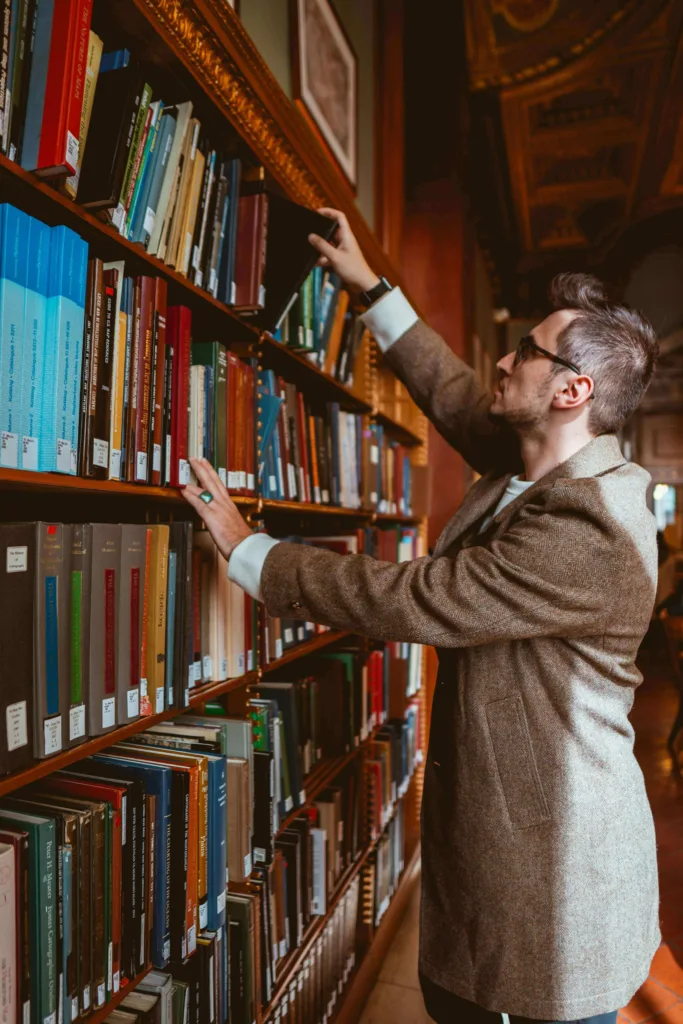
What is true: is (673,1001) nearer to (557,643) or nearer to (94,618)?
(557,643)

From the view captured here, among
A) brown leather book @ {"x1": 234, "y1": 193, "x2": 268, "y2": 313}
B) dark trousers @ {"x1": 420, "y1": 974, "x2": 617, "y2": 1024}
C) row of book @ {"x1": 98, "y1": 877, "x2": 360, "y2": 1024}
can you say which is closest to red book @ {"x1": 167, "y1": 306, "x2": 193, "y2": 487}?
brown leather book @ {"x1": 234, "y1": 193, "x2": 268, "y2": 313}

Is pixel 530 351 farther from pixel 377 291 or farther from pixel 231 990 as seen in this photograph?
pixel 231 990

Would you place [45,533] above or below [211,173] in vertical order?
below

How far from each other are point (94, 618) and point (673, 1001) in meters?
2.45

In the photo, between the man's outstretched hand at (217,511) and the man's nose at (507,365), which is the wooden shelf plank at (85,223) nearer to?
the man's outstretched hand at (217,511)

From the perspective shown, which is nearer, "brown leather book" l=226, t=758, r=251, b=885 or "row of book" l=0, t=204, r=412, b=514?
"row of book" l=0, t=204, r=412, b=514

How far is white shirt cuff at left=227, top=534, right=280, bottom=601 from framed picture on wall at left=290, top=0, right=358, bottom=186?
1496 millimetres

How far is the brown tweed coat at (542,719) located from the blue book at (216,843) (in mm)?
353

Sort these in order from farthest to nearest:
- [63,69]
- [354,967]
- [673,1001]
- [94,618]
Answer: [673,1001] → [354,967] → [94,618] → [63,69]

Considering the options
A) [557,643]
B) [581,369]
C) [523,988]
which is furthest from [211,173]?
[523,988]

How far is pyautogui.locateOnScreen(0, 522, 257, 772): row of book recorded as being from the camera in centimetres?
79

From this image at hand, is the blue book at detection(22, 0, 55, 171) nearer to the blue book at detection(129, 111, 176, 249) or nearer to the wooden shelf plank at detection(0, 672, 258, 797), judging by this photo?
the blue book at detection(129, 111, 176, 249)

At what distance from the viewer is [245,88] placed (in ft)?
4.21

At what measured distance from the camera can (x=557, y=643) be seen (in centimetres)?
106
